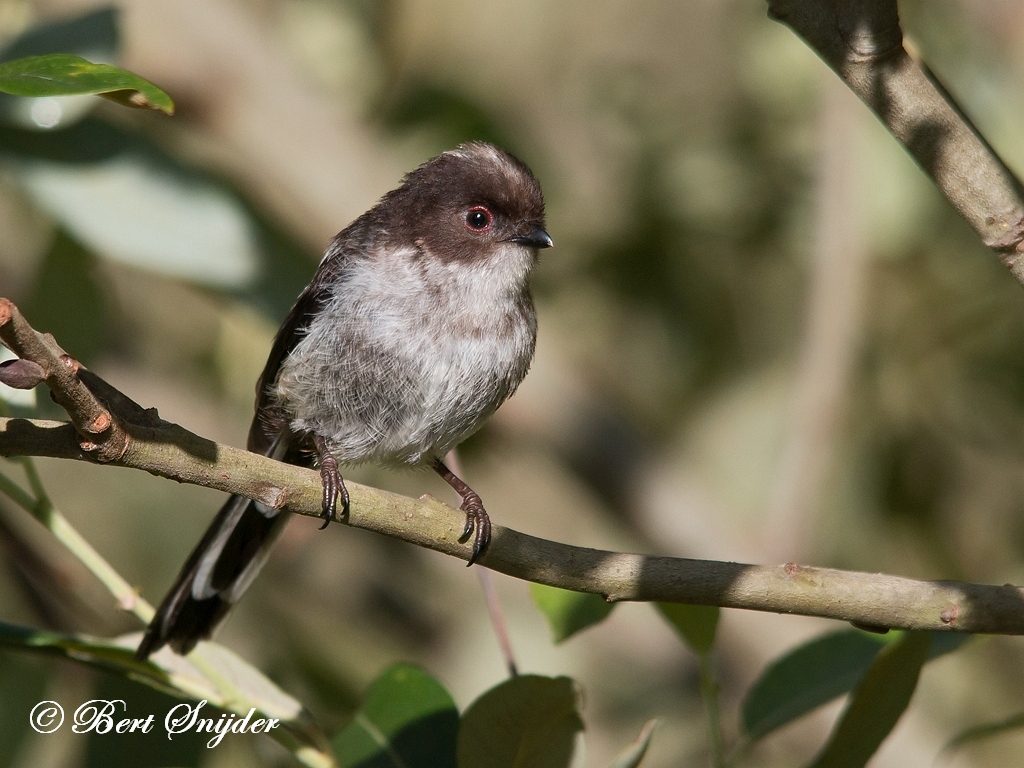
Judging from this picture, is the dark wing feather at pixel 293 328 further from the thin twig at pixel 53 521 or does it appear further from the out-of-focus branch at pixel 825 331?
the out-of-focus branch at pixel 825 331

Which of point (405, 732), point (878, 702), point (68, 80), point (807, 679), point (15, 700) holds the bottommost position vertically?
point (15, 700)

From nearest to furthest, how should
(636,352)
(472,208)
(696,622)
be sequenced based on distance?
1. (696,622)
2. (472,208)
3. (636,352)

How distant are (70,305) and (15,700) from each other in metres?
1.05

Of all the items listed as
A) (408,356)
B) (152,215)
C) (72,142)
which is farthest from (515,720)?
(72,142)

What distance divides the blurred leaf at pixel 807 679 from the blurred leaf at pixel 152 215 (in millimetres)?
2037

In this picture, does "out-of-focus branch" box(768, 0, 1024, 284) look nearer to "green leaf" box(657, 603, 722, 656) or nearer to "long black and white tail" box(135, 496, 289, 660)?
"green leaf" box(657, 603, 722, 656)

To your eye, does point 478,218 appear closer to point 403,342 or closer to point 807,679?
point 403,342

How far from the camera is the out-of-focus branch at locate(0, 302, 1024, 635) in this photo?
2.04m

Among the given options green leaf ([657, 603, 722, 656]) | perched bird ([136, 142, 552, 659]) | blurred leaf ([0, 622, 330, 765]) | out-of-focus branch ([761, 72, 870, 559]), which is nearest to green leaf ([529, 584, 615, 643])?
green leaf ([657, 603, 722, 656])

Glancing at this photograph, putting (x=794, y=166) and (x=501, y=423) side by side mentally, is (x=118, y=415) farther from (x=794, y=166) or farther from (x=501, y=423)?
(x=794, y=166)

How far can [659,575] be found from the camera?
213 centimetres

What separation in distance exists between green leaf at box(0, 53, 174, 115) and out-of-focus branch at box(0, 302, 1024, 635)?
1.79 ft

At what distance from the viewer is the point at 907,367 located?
471cm

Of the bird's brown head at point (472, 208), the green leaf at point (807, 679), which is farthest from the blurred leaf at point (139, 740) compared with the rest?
the bird's brown head at point (472, 208)
